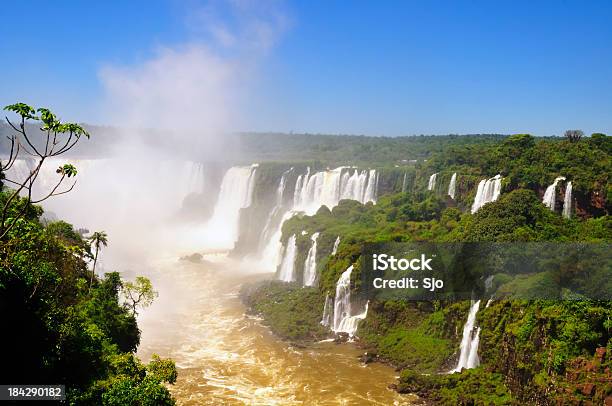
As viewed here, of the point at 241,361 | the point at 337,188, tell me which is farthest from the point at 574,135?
the point at 241,361

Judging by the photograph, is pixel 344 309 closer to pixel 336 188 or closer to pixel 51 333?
pixel 51 333

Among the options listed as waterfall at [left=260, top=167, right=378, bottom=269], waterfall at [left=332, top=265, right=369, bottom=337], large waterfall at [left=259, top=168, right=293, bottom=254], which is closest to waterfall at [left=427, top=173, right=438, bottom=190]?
waterfall at [left=260, top=167, right=378, bottom=269]

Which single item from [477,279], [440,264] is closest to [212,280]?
[440,264]

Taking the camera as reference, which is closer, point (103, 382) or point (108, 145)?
point (103, 382)

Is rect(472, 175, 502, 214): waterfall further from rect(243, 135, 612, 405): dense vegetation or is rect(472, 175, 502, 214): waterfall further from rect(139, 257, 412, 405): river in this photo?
rect(139, 257, 412, 405): river


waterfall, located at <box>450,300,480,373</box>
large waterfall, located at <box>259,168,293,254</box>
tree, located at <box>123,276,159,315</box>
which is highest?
large waterfall, located at <box>259,168,293,254</box>

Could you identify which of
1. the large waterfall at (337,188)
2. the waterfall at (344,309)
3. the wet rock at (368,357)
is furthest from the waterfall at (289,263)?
the wet rock at (368,357)

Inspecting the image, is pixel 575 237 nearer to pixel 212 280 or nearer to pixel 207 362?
pixel 207 362
